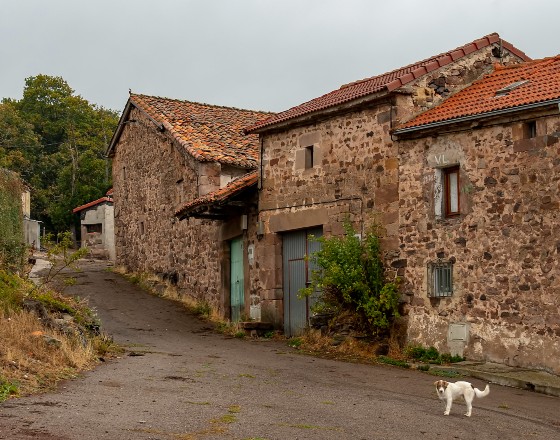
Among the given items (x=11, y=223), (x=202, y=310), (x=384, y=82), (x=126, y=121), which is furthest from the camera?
(x=126, y=121)

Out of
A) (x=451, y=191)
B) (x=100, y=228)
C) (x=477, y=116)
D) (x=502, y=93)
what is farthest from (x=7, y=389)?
(x=100, y=228)

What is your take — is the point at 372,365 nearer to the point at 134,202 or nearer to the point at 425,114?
the point at 425,114

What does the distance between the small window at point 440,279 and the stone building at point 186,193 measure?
5.79 m

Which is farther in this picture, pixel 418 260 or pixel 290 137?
pixel 290 137

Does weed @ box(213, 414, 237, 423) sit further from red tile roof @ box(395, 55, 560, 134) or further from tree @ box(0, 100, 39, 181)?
tree @ box(0, 100, 39, 181)

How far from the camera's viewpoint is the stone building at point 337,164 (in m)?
15.2

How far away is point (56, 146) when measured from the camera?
171ft

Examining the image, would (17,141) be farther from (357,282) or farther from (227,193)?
(357,282)

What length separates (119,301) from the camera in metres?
22.1

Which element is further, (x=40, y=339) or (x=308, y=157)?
(x=308, y=157)

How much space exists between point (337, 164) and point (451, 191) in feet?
9.50

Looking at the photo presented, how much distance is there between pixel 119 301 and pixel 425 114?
10.7 m

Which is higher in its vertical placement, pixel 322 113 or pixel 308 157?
pixel 322 113

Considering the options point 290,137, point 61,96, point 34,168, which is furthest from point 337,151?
point 61,96
